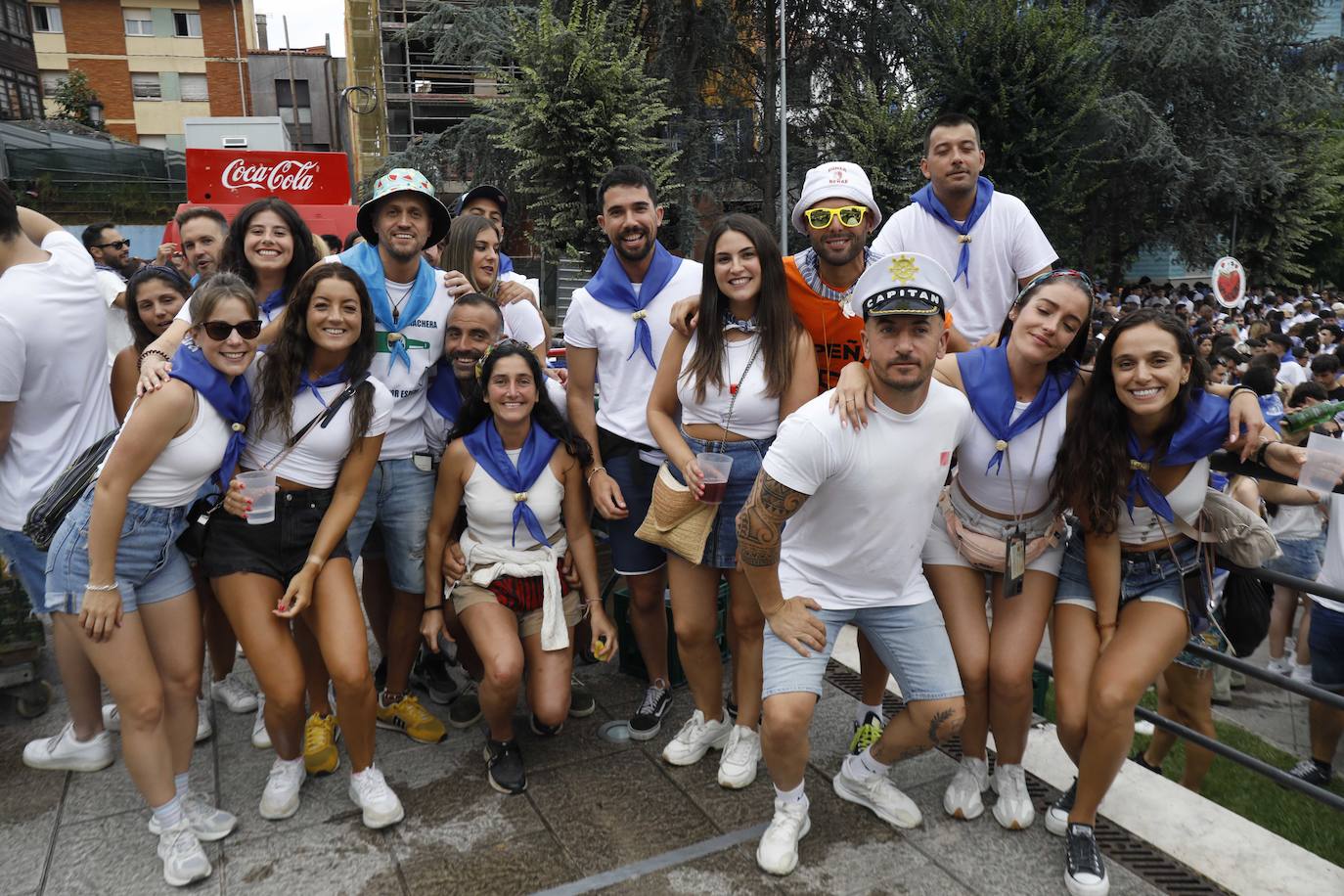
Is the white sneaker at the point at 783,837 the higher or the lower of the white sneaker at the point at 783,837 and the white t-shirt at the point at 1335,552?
the lower

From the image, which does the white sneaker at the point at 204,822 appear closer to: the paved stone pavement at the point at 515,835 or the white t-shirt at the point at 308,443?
the paved stone pavement at the point at 515,835

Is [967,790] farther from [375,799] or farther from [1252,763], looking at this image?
[375,799]

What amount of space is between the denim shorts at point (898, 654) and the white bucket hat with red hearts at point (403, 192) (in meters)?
2.36

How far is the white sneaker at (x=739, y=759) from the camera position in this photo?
11.3 ft

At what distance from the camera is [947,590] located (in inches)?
127

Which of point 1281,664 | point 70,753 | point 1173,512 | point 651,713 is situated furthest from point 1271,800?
point 70,753

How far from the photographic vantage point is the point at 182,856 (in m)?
2.91

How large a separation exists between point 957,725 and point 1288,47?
90.8ft

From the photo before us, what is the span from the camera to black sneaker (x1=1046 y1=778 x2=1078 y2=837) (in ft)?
10.1

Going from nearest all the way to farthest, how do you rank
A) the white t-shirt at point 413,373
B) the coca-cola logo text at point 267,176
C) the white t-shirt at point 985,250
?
the white t-shirt at point 413,373
the white t-shirt at point 985,250
the coca-cola logo text at point 267,176

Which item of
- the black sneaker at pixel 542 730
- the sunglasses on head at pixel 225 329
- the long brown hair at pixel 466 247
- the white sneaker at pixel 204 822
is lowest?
the black sneaker at pixel 542 730

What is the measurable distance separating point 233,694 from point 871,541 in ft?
9.91

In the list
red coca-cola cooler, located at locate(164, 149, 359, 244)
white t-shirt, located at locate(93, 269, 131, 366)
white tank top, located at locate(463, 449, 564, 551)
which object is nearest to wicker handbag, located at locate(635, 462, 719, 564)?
white tank top, located at locate(463, 449, 564, 551)

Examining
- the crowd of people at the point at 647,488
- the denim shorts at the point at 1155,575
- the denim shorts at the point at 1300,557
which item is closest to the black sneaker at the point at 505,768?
the crowd of people at the point at 647,488
